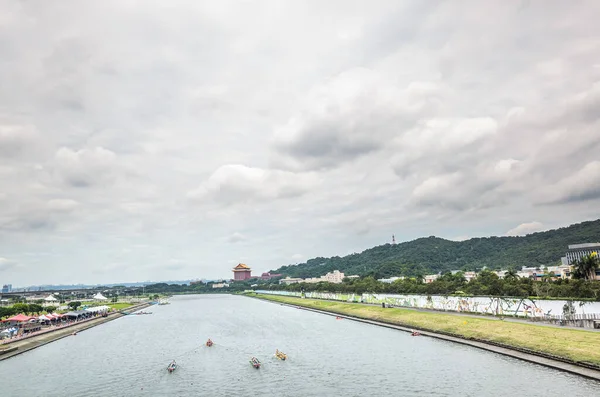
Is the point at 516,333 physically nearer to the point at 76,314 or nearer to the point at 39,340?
the point at 39,340

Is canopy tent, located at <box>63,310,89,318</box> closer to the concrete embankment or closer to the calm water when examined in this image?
the concrete embankment

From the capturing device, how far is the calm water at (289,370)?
40719 mm

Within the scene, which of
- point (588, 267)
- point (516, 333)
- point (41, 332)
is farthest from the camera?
point (588, 267)

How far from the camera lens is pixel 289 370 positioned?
2014 inches

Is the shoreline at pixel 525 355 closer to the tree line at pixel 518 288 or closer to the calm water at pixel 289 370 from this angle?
the calm water at pixel 289 370

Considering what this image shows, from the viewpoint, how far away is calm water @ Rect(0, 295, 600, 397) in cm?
4072

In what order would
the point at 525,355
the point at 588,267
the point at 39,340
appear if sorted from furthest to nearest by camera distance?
the point at 588,267, the point at 39,340, the point at 525,355

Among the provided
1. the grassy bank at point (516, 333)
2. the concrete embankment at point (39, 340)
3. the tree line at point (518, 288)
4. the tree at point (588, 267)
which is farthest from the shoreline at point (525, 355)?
the concrete embankment at point (39, 340)

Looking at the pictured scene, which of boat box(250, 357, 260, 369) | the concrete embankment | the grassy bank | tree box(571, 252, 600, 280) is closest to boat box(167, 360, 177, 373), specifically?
boat box(250, 357, 260, 369)

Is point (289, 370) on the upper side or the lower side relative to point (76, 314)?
lower

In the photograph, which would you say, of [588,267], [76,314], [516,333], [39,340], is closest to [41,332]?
[39,340]

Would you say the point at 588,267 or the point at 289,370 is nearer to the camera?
the point at 289,370

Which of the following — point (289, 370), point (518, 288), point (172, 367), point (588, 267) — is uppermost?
point (588, 267)

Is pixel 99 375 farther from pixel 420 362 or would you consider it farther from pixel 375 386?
pixel 420 362
